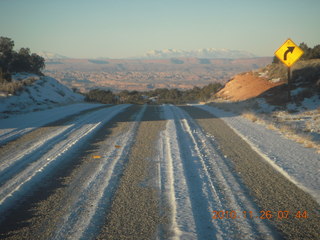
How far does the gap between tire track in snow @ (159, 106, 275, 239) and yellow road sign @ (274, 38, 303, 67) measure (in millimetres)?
9928

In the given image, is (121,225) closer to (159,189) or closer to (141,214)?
(141,214)

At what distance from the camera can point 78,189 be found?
4.58 m

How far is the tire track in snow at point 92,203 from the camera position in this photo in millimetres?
3363

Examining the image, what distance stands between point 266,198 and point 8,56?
91.2 feet

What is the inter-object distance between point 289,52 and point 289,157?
10272mm

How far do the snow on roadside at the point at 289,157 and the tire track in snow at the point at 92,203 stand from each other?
3.37 meters

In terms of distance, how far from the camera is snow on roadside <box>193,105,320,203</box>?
492 cm

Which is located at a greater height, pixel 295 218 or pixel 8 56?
pixel 8 56

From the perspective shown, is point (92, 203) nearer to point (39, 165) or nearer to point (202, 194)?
point (202, 194)

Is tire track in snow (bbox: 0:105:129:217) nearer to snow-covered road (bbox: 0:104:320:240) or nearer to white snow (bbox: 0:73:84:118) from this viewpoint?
snow-covered road (bbox: 0:104:320:240)

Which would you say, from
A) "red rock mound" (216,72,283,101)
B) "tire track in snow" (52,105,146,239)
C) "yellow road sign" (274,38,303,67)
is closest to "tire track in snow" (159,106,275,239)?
"tire track in snow" (52,105,146,239)

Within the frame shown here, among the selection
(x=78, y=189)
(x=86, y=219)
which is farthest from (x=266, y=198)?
(x=78, y=189)

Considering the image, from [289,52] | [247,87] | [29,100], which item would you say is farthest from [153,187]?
[247,87]

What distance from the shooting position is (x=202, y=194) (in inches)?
173
